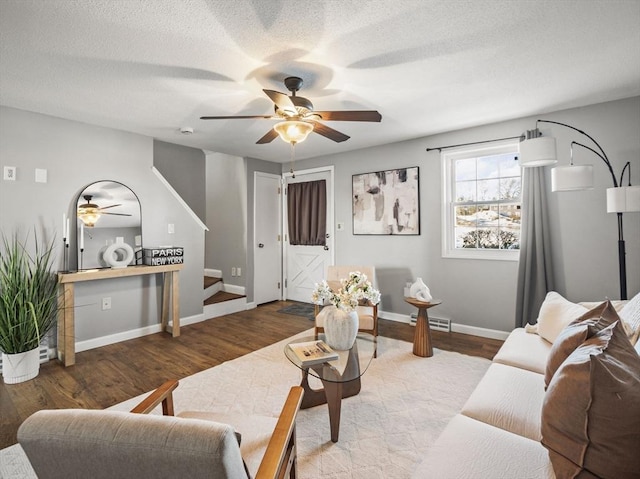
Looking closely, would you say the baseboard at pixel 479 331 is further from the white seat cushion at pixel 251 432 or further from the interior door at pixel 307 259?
the white seat cushion at pixel 251 432

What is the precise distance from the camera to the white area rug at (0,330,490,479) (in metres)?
1.73

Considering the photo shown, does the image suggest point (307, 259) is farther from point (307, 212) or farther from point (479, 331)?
point (479, 331)

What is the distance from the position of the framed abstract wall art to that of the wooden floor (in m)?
1.31

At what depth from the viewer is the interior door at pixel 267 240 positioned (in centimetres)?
527

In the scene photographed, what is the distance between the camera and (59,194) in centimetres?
327

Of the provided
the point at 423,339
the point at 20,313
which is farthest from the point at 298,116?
the point at 20,313

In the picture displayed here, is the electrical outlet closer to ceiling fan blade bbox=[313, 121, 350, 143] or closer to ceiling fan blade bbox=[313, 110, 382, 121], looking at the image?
ceiling fan blade bbox=[313, 121, 350, 143]

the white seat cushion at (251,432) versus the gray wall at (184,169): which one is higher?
the gray wall at (184,169)

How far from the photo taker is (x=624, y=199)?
243cm

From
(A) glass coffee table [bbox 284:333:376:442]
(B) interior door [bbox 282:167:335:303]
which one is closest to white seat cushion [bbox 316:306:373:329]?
(A) glass coffee table [bbox 284:333:376:442]

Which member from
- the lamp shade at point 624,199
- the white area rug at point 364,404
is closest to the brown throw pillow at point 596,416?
the white area rug at point 364,404

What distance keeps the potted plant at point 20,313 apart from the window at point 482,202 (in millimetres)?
4253

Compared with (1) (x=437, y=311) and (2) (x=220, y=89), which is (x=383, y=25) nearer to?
(2) (x=220, y=89)

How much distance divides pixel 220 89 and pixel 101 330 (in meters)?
2.91
